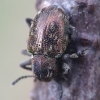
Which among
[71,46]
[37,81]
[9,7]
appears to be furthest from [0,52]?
[71,46]

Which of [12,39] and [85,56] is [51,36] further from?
[12,39]

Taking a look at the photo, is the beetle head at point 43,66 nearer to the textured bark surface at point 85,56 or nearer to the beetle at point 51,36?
the beetle at point 51,36

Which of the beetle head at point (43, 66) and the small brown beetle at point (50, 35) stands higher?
the small brown beetle at point (50, 35)

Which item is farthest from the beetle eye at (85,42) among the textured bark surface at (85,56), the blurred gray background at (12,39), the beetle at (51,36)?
the blurred gray background at (12,39)

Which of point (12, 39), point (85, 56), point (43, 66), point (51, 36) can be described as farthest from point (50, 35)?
point (12, 39)

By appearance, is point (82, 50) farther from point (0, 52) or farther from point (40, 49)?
point (0, 52)

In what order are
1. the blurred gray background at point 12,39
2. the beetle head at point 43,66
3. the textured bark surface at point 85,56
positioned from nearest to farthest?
1. the textured bark surface at point 85,56
2. the beetle head at point 43,66
3. the blurred gray background at point 12,39

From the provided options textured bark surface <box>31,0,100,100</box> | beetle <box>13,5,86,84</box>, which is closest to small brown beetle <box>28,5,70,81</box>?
beetle <box>13,5,86,84</box>
